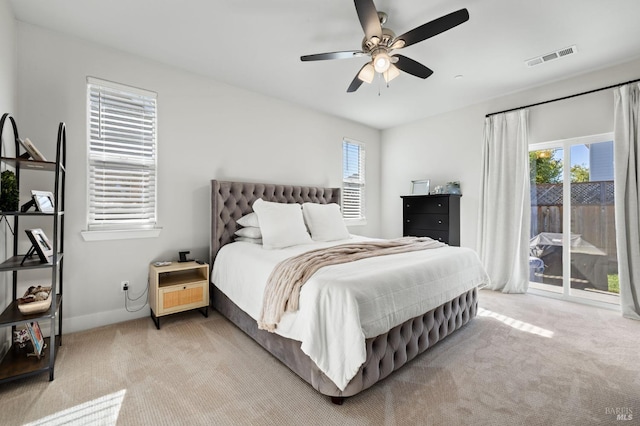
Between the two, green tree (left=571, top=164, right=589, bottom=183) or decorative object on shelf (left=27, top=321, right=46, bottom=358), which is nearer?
decorative object on shelf (left=27, top=321, right=46, bottom=358)

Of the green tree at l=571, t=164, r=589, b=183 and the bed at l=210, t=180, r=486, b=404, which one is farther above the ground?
the green tree at l=571, t=164, r=589, b=183

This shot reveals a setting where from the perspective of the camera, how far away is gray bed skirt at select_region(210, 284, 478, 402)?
5.73 feet

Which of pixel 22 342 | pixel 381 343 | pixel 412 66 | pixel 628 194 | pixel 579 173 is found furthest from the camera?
pixel 579 173

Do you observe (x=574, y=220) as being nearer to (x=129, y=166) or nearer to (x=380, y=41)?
(x=380, y=41)

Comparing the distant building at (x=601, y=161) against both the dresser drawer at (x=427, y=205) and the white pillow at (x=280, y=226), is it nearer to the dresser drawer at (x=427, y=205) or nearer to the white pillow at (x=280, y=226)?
the dresser drawer at (x=427, y=205)

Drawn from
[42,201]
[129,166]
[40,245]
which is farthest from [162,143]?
[40,245]

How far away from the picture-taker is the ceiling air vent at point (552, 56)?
Answer: 113 inches

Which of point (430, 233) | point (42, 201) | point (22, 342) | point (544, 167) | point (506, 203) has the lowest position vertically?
point (22, 342)

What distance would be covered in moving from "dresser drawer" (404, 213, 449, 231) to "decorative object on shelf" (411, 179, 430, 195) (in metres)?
0.47

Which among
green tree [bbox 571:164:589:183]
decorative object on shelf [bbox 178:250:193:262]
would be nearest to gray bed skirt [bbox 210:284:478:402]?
decorative object on shelf [bbox 178:250:193:262]

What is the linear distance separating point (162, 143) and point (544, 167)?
196 inches

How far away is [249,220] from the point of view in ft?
11.2

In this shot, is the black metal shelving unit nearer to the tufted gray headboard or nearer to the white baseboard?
the white baseboard

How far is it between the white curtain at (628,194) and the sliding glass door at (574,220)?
244 millimetres
